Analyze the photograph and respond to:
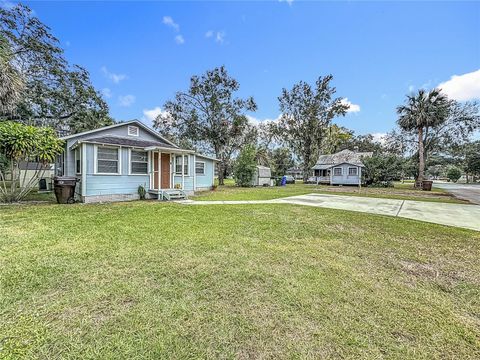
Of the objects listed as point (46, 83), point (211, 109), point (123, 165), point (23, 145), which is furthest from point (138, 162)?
point (211, 109)

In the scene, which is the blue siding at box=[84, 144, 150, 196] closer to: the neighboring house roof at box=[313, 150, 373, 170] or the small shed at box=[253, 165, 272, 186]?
the small shed at box=[253, 165, 272, 186]

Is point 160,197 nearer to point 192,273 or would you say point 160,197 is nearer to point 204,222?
point 204,222

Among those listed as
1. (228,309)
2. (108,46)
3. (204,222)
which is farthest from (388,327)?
(108,46)

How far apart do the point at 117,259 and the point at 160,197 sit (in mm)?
7891

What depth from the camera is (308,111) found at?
30.9 meters

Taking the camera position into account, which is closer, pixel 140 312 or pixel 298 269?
pixel 140 312

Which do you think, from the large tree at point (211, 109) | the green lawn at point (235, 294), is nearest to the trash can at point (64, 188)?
the green lawn at point (235, 294)

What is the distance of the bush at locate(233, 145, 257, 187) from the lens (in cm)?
2141

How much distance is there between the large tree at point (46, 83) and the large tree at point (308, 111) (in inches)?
916

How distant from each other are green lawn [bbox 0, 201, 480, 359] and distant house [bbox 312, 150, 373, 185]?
23.3 meters

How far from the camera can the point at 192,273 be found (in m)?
3.19

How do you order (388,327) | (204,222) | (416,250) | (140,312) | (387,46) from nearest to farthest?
1. (388,327)
2. (140,312)
3. (416,250)
4. (204,222)
5. (387,46)

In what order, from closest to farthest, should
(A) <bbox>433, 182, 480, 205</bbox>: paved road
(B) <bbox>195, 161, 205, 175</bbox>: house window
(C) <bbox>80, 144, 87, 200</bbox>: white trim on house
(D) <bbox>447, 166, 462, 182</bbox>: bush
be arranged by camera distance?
(C) <bbox>80, 144, 87, 200</bbox>: white trim on house < (A) <bbox>433, 182, 480, 205</bbox>: paved road < (B) <bbox>195, 161, 205, 175</bbox>: house window < (D) <bbox>447, 166, 462, 182</bbox>: bush

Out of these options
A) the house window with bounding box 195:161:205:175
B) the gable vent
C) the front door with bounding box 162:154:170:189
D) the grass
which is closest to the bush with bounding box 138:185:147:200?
the front door with bounding box 162:154:170:189
